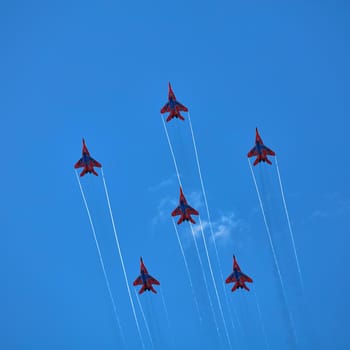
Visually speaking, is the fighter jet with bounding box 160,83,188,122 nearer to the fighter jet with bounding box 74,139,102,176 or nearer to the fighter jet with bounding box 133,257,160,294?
the fighter jet with bounding box 74,139,102,176

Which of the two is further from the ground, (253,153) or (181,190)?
(253,153)

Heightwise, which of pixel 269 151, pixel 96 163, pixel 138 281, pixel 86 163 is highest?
pixel 96 163

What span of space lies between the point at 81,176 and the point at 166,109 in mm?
10848

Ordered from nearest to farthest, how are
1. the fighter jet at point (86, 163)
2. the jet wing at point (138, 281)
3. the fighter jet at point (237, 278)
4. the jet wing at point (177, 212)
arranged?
1. the fighter jet at point (237, 278)
2. the jet wing at point (177, 212)
3. the jet wing at point (138, 281)
4. the fighter jet at point (86, 163)

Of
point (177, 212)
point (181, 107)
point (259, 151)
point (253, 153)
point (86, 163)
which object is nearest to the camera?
point (177, 212)

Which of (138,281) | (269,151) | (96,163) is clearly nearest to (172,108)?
(96,163)

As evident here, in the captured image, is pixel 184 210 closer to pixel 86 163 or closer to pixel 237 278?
pixel 237 278

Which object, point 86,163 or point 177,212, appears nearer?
point 177,212

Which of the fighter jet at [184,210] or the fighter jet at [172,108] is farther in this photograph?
the fighter jet at [172,108]

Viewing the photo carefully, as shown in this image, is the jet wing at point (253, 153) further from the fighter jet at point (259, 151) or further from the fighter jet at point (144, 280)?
the fighter jet at point (144, 280)

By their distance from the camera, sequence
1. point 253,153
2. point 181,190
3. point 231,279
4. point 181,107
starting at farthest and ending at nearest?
point 181,107 → point 253,153 → point 231,279 → point 181,190

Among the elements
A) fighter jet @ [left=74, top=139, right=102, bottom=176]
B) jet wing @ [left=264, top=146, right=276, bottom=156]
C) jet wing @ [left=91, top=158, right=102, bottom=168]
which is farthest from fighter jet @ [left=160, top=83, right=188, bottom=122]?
jet wing @ [left=264, top=146, right=276, bottom=156]

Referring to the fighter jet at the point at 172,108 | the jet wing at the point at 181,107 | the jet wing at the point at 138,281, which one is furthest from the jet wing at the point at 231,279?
the jet wing at the point at 181,107

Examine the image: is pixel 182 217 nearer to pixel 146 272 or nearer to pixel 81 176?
pixel 146 272
